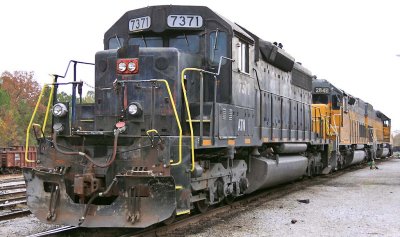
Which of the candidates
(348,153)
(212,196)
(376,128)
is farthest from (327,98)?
(376,128)

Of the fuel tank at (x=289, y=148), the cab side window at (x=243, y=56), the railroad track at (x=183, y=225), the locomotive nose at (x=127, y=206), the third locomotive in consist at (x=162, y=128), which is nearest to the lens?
the locomotive nose at (x=127, y=206)

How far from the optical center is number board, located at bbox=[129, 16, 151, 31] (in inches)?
304

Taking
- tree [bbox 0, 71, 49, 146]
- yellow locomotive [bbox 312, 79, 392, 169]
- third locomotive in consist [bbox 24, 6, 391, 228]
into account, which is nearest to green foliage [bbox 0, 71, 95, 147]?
tree [bbox 0, 71, 49, 146]

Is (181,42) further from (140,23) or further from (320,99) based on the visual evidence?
(320,99)

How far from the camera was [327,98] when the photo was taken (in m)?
18.4

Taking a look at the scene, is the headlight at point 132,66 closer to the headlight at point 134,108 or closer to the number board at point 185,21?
the headlight at point 134,108

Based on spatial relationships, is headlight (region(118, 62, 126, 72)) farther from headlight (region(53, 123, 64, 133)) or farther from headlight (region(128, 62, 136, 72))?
headlight (region(53, 123, 64, 133))

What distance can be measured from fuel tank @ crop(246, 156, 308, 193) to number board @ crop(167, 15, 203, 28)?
10.9 feet

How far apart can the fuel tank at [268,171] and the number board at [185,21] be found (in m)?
3.33

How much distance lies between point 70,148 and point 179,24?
8.84 ft

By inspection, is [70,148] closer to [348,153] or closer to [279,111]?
[279,111]

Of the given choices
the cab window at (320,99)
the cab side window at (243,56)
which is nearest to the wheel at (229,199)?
the cab side window at (243,56)

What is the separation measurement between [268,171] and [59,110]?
186 inches

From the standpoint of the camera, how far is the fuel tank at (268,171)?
9633 millimetres
